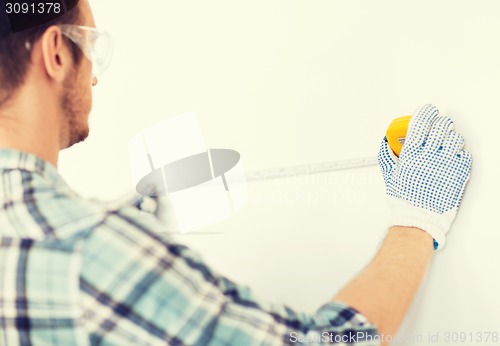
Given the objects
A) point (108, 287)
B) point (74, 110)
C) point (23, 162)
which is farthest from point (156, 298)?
point (74, 110)

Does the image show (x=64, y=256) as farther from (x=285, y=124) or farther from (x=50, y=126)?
(x=285, y=124)

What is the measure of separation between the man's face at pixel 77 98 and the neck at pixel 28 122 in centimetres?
4

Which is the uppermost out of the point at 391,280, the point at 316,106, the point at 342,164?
the point at 316,106

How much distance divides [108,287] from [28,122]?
0.31 m

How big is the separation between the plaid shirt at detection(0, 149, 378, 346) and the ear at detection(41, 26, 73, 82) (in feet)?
0.64

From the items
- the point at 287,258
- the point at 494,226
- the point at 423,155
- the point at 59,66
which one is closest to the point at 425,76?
the point at 423,155

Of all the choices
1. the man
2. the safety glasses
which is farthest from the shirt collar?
the safety glasses

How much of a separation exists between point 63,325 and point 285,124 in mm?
602

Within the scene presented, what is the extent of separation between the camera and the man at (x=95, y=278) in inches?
21.3

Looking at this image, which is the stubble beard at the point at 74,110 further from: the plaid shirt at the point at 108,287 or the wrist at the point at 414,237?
the wrist at the point at 414,237

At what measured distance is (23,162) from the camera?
64 cm

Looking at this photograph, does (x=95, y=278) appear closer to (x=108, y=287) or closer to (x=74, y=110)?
(x=108, y=287)

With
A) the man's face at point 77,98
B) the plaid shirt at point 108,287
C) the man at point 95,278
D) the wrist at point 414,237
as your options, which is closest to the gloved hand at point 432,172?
the wrist at point 414,237

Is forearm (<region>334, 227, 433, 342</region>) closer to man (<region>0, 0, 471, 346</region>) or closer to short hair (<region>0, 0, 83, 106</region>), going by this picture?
man (<region>0, 0, 471, 346</region>)
